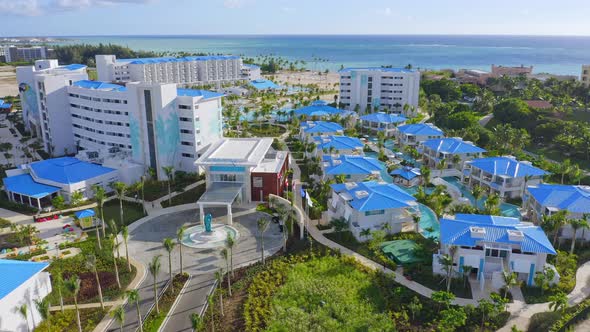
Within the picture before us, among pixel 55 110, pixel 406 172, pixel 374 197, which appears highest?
pixel 55 110

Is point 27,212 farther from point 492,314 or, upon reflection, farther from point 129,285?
point 492,314

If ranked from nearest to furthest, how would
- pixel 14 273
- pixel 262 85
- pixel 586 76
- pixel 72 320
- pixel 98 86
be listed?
1. pixel 14 273
2. pixel 72 320
3. pixel 98 86
4. pixel 586 76
5. pixel 262 85

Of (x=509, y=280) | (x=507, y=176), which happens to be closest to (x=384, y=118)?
(x=507, y=176)

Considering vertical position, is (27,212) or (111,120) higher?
(111,120)

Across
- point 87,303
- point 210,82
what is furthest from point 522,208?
point 210,82

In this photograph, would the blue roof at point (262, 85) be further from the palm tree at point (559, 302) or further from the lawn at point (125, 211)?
the palm tree at point (559, 302)

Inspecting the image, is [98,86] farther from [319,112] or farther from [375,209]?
[375,209]

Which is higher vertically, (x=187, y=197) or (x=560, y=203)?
(x=560, y=203)

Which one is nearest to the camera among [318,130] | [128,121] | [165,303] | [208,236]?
[165,303]
